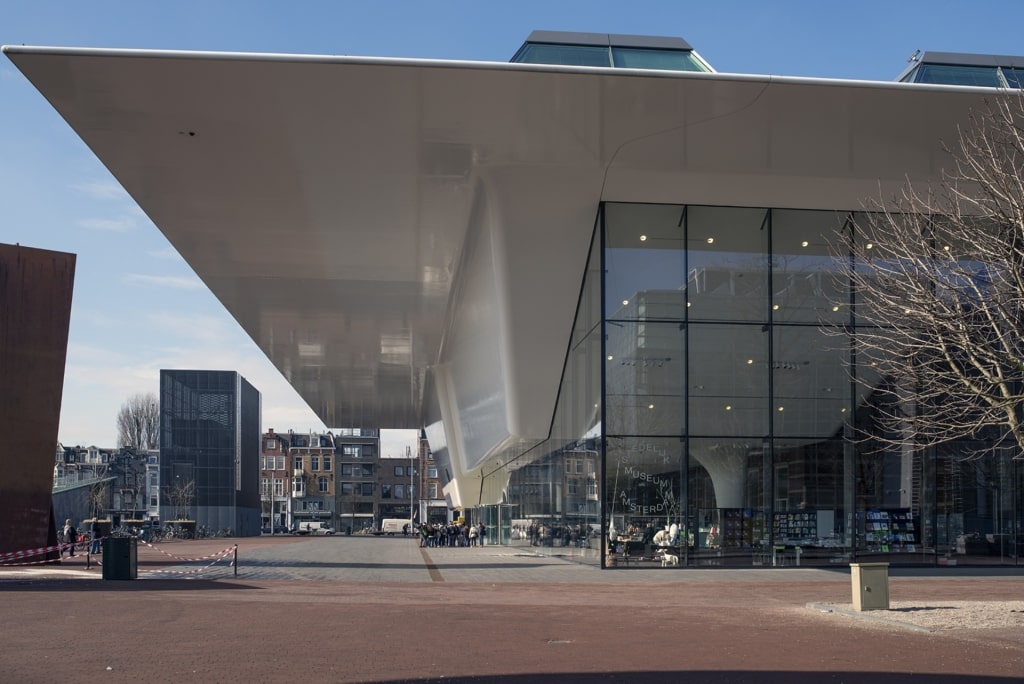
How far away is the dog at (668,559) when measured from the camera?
2711 cm

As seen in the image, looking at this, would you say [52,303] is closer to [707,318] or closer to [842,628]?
[707,318]

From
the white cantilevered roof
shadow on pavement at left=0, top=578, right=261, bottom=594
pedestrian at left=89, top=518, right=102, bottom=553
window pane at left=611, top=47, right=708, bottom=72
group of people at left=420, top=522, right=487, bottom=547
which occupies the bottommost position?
group of people at left=420, top=522, right=487, bottom=547

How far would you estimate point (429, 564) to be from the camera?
33.0 meters

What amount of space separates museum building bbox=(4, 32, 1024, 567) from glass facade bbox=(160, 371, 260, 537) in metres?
55.8

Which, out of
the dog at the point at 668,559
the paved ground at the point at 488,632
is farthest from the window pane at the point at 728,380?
the paved ground at the point at 488,632

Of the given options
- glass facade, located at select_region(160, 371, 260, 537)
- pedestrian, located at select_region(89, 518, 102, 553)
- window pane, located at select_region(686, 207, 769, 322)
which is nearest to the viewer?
window pane, located at select_region(686, 207, 769, 322)

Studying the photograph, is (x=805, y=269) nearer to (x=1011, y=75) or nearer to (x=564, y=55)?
(x=1011, y=75)

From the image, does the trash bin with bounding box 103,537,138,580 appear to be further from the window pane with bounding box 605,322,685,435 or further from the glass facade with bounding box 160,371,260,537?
the glass facade with bounding box 160,371,260,537

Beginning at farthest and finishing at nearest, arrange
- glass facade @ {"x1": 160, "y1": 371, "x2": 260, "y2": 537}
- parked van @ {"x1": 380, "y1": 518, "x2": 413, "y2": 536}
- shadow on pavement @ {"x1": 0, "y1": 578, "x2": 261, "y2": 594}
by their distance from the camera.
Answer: parked van @ {"x1": 380, "y1": 518, "x2": 413, "y2": 536} → glass facade @ {"x1": 160, "y1": 371, "x2": 260, "y2": 537} → shadow on pavement @ {"x1": 0, "y1": 578, "x2": 261, "y2": 594}

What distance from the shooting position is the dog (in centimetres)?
2711

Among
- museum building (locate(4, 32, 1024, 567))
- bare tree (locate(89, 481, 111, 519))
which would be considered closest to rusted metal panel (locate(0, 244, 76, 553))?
museum building (locate(4, 32, 1024, 567))

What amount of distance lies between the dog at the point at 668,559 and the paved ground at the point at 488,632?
1.82 meters

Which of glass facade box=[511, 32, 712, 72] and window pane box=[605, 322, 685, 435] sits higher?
glass facade box=[511, 32, 712, 72]

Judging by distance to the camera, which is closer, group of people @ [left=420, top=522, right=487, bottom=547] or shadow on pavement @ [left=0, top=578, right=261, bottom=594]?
shadow on pavement @ [left=0, top=578, right=261, bottom=594]
